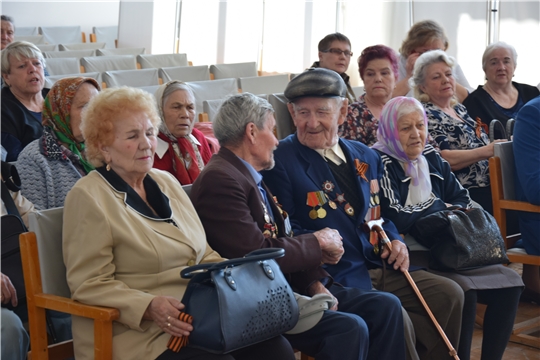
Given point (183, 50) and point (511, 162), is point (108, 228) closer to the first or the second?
point (511, 162)

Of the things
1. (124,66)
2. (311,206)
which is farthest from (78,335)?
(124,66)

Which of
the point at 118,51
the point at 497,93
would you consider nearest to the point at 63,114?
the point at 497,93

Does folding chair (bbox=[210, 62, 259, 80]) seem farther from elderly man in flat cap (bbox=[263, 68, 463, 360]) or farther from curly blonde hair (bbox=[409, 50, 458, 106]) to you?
elderly man in flat cap (bbox=[263, 68, 463, 360])

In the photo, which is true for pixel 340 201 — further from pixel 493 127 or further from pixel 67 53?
pixel 67 53

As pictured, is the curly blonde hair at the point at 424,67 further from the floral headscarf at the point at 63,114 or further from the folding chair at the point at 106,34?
the folding chair at the point at 106,34

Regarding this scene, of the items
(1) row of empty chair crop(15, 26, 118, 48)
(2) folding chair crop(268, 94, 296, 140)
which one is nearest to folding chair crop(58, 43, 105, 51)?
(1) row of empty chair crop(15, 26, 118, 48)

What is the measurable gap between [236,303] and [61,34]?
12.9m

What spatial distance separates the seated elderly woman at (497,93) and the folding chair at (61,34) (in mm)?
10888

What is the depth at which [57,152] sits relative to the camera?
2570 millimetres

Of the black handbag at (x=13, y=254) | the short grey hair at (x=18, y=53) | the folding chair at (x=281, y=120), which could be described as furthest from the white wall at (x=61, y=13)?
the black handbag at (x=13, y=254)

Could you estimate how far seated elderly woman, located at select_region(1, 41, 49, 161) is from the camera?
11.2ft

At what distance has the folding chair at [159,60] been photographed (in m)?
7.82

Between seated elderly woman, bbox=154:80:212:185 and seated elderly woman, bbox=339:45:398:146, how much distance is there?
31.9 inches

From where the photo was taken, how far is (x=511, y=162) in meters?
3.18
